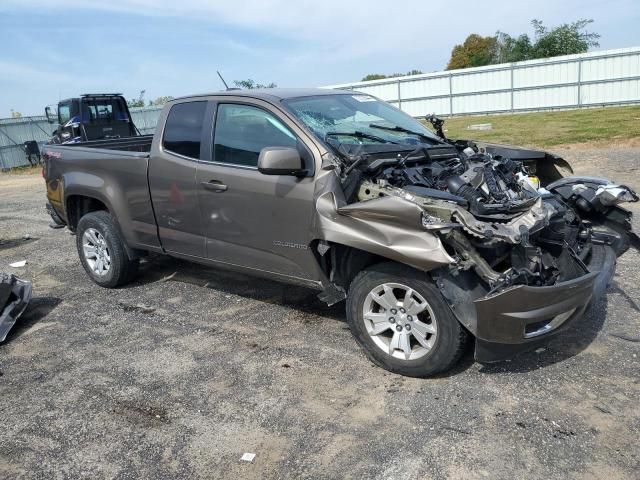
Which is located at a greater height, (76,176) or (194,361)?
(76,176)

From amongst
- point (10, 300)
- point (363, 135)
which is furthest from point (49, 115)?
point (363, 135)

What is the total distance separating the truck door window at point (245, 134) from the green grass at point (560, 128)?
42.5 ft

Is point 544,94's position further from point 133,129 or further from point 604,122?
point 133,129

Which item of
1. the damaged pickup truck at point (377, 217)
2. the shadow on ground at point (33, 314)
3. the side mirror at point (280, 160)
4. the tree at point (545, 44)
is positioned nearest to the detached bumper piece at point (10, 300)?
the shadow on ground at point (33, 314)

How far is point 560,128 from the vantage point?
18797 mm

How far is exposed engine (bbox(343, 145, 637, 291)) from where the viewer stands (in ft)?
11.1

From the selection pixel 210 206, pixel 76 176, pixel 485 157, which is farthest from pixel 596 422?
pixel 76 176

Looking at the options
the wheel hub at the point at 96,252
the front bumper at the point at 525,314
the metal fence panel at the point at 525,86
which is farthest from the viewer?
the metal fence panel at the point at 525,86

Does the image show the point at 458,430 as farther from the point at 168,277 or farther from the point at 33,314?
the point at 33,314

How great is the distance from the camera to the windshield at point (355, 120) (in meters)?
4.36

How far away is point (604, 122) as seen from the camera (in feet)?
60.8

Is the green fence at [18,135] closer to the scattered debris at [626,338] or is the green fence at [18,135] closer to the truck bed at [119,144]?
the truck bed at [119,144]

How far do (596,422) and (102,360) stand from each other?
11.3ft

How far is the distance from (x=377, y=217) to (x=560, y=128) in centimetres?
1733
